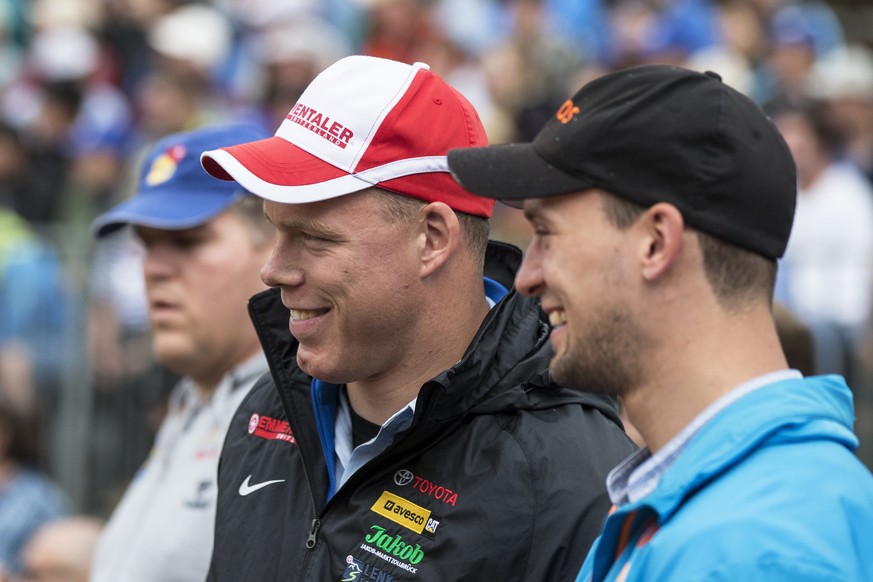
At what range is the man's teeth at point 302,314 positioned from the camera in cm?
306

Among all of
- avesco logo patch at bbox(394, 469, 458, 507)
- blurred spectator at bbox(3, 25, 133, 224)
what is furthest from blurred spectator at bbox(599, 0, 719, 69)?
avesco logo patch at bbox(394, 469, 458, 507)

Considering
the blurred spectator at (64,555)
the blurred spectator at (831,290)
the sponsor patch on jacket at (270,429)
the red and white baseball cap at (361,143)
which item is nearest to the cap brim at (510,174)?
the red and white baseball cap at (361,143)

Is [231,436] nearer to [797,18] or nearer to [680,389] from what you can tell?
[680,389]

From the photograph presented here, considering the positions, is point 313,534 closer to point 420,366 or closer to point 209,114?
point 420,366

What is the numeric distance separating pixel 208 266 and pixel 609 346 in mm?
2220

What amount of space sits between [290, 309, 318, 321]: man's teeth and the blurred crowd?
418 centimetres

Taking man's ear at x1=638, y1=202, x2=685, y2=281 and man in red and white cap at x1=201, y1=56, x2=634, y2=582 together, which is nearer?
man's ear at x1=638, y1=202, x2=685, y2=281

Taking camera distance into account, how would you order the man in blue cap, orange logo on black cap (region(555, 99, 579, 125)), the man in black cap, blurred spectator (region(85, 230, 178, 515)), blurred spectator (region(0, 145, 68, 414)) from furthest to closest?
blurred spectator (region(0, 145, 68, 414)) < blurred spectator (region(85, 230, 178, 515)) < the man in blue cap < orange logo on black cap (region(555, 99, 579, 125)) < the man in black cap

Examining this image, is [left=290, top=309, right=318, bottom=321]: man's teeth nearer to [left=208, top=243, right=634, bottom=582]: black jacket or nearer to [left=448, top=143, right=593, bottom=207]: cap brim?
[left=208, top=243, right=634, bottom=582]: black jacket

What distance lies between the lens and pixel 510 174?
2404 mm

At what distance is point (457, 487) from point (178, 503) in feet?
4.35

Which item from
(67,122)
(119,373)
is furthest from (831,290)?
(67,122)

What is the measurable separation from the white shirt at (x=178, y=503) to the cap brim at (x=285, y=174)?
114 centimetres

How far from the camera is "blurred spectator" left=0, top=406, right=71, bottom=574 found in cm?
669
